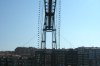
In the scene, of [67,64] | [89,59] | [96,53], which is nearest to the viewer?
[67,64]

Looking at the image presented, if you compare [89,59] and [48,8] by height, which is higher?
[48,8]

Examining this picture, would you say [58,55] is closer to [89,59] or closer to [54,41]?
[89,59]

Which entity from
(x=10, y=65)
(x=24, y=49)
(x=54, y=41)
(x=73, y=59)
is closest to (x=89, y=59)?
(x=73, y=59)

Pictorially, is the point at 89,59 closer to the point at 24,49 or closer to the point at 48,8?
the point at 48,8

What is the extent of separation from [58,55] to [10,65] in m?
4.85

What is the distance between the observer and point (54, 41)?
25469mm

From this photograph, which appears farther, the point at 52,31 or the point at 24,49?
the point at 24,49

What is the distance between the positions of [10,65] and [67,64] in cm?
563

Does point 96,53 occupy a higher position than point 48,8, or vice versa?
point 48,8

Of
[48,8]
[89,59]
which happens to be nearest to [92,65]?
[89,59]

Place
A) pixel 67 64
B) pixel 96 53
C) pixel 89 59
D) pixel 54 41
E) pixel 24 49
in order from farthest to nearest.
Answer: pixel 24 49, pixel 54 41, pixel 96 53, pixel 89 59, pixel 67 64

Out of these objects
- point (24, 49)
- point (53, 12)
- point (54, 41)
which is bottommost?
point (24, 49)

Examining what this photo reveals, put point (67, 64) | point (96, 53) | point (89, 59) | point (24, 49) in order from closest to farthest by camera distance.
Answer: point (67, 64), point (89, 59), point (96, 53), point (24, 49)

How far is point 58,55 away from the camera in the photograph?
2014 cm
